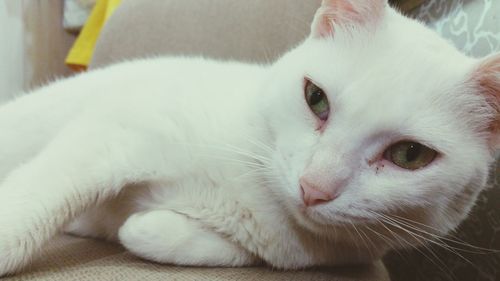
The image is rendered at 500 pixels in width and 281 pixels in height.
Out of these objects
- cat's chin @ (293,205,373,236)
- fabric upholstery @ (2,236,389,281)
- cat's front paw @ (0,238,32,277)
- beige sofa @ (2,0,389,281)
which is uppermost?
beige sofa @ (2,0,389,281)

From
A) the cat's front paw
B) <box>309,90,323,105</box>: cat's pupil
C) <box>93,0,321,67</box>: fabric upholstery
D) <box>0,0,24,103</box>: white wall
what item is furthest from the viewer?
<box>0,0,24,103</box>: white wall

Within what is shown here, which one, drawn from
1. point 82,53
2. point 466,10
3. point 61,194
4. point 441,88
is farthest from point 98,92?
point 82,53

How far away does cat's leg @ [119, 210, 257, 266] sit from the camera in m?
0.81

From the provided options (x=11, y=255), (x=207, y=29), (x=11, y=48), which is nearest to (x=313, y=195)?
(x=11, y=255)

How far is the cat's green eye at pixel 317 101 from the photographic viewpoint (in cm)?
→ 79

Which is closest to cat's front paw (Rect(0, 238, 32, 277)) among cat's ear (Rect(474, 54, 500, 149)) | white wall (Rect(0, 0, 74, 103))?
cat's ear (Rect(474, 54, 500, 149))

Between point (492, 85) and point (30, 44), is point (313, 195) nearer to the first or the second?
point (492, 85)

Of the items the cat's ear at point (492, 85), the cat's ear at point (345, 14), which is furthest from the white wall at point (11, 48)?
the cat's ear at point (492, 85)

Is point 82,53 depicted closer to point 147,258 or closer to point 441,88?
point 147,258

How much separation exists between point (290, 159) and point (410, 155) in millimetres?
185

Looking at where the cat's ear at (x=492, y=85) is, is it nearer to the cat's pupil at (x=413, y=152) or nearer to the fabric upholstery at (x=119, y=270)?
the cat's pupil at (x=413, y=152)

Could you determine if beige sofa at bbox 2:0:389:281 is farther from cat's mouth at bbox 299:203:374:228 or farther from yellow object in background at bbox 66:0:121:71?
cat's mouth at bbox 299:203:374:228

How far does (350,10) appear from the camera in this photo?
89cm

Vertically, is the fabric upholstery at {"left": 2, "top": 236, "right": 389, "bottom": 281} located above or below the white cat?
below
